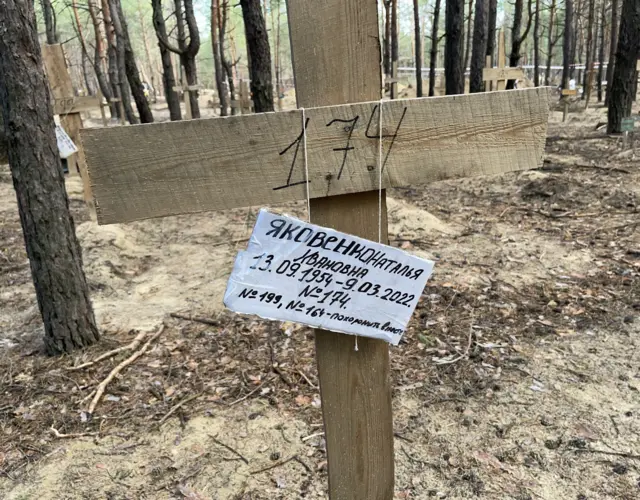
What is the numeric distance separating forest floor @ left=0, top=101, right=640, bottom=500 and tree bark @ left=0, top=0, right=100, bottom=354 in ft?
1.00

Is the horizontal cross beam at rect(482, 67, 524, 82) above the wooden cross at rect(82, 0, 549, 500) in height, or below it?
above

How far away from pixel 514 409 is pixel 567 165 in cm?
659

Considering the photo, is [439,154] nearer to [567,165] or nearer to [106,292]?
[106,292]

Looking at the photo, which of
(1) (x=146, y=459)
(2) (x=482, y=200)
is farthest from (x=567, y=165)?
(1) (x=146, y=459)

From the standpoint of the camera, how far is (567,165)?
26.8ft

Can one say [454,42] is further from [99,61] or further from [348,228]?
[99,61]

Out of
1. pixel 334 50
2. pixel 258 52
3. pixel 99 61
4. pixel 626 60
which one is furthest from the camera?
pixel 99 61

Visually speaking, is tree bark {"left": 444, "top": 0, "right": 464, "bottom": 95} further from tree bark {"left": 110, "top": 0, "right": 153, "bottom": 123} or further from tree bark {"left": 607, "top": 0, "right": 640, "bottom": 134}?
tree bark {"left": 110, "top": 0, "right": 153, "bottom": 123}

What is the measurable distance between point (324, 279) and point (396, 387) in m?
2.01

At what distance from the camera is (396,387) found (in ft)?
10.0

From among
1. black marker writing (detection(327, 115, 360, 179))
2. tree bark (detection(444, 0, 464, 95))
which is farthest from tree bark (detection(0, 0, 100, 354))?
tree bark (detection(444, 0, 464, 95))

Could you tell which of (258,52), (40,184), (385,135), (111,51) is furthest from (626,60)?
(111,51)

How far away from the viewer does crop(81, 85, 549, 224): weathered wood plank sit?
1096 mm

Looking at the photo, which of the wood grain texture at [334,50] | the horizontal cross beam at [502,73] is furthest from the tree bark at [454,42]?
the wood grain texture at [334,50]
